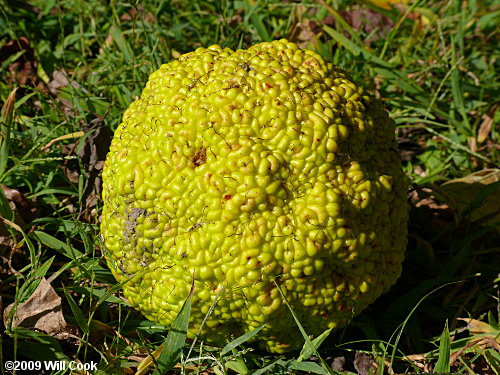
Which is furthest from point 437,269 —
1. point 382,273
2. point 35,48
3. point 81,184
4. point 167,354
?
point 35,48

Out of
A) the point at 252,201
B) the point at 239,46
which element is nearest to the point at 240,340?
the point at 252,201

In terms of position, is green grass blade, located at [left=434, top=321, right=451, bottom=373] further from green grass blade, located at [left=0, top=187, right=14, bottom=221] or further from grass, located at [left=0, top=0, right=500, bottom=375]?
green grass blade, located at [left=0, top=187, right=14, bottom=221]

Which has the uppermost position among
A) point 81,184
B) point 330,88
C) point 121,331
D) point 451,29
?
point 330,88

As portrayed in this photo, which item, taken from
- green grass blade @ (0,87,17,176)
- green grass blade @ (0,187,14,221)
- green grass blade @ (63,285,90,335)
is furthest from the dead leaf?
green grass blade @ (0,87,17,176)

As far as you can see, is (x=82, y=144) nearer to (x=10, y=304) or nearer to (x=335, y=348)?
(x=10, y=304)

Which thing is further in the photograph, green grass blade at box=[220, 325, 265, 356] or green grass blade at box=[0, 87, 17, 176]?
green grass blade at box=[0, 87, 17, 176]
